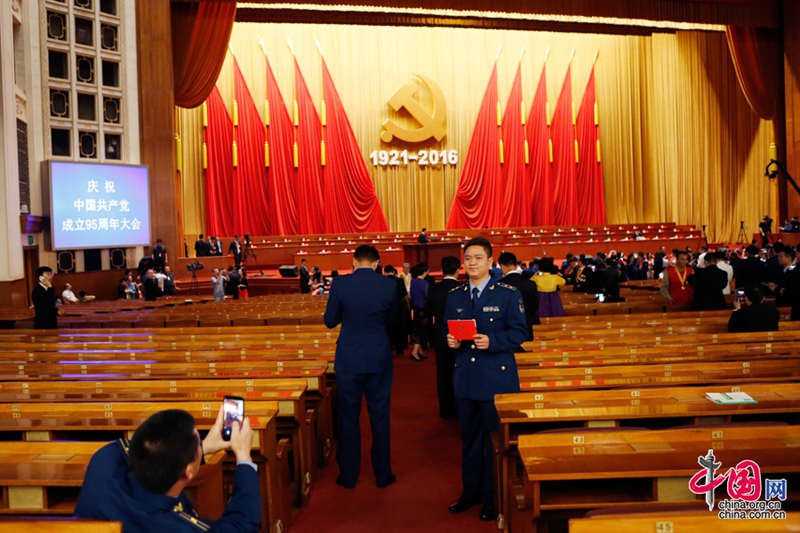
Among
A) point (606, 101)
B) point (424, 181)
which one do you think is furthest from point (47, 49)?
point (606, 101)

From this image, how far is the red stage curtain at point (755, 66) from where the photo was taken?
18500mm

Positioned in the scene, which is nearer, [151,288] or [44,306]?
[44,306]

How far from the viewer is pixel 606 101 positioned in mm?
22359

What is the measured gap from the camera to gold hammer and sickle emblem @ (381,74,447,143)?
830 inches

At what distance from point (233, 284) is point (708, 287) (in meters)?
9.15

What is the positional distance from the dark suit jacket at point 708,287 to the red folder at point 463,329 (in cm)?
448

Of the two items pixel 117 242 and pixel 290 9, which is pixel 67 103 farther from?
pixel 290 9

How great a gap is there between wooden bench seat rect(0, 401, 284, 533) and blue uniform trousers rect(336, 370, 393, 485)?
68cm

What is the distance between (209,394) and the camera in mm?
3350

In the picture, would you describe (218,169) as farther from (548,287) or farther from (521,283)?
(521,283)

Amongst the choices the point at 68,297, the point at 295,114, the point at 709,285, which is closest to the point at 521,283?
the point at 709,285

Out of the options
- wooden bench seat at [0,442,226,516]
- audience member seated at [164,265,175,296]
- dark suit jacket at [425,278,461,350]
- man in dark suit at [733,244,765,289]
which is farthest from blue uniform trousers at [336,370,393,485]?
audience member seated at [164,265,175,296]

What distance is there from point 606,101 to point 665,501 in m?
21.8

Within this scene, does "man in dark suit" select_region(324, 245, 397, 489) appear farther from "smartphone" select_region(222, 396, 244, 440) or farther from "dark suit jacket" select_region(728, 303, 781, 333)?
"dark suit jacket" select_region(728, 303, 781, 333)
